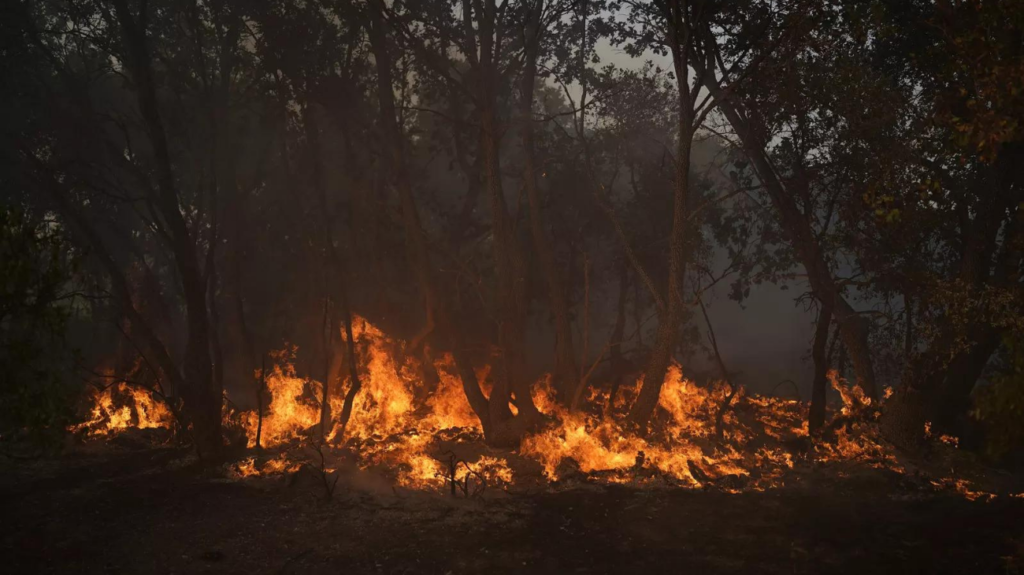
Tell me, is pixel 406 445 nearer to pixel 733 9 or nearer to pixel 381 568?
pixel 381 568

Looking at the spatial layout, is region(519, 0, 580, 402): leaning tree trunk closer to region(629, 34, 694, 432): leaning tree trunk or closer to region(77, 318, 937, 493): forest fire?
region(77, 318, 937, 493): forest fire

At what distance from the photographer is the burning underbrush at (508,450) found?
13.9m

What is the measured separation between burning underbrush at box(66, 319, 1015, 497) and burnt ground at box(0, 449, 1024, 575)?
25.4 inches

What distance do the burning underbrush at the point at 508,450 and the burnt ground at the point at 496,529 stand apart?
645 mm

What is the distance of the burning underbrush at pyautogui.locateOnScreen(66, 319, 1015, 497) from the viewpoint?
45.5 feet

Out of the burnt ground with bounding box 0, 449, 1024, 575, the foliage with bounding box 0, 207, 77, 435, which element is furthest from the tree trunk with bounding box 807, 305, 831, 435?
the foliage with bounding box 0, 207, 77, 435

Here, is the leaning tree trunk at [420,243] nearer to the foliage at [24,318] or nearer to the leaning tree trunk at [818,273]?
the leaning tree trunk at [818,273]

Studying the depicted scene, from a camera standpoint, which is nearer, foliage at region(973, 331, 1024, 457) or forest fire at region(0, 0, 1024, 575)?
foliage at region(973, 331, 1024, 457)

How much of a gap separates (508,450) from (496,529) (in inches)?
184

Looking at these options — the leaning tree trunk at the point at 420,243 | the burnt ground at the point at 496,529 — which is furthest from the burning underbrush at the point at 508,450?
the leaning tree trunk at the point at 420,243

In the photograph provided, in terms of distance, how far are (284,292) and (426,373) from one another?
289 inches

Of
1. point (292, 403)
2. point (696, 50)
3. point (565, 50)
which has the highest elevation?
point (565, 50)

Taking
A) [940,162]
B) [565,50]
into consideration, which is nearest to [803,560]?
[940,162]

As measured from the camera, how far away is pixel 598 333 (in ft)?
139
